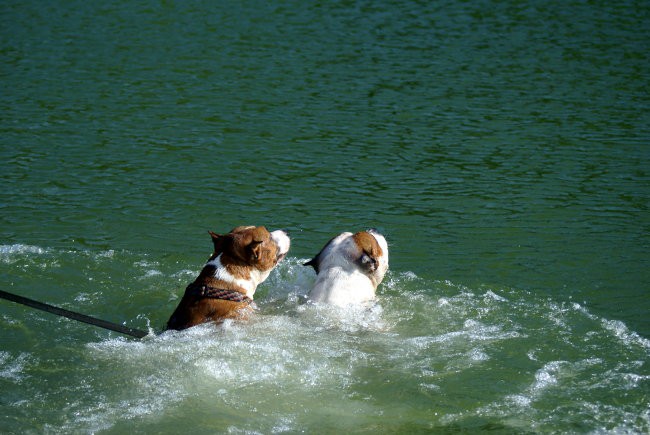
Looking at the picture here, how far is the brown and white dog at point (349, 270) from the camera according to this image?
790cm

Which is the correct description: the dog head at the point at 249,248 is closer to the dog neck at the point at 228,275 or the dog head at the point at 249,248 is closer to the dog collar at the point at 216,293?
the dog neck at the point at 228,275

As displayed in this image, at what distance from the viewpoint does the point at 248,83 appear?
16.6 m

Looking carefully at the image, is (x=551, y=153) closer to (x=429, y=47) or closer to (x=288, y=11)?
(x=429, y=47)

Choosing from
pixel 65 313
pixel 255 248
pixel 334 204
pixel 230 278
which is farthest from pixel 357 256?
pixel 334 204

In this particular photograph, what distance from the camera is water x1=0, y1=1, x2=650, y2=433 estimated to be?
691 centimetres

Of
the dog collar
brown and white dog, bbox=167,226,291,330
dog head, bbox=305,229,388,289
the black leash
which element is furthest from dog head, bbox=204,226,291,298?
the black leash

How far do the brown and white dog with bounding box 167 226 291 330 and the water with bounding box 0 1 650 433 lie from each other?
197 mm

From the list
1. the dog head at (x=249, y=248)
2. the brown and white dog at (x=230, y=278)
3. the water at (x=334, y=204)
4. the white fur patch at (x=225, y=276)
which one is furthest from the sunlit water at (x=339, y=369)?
the dog head at (x=249, y=248)

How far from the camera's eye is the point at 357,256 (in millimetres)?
7973

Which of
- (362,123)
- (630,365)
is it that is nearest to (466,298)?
(630,365)

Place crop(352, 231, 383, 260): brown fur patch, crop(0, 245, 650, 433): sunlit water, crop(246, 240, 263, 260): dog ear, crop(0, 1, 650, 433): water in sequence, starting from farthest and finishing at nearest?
crop(352, 231, 383, 260): brown fur patch, crop(246, 240, 263, 260): dog ear, crop(0, 1, 650, 433): water, crop(0, 245, 650, 433): sunlit water

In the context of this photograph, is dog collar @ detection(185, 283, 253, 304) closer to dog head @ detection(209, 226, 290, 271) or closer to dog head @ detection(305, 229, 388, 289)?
dog head @ detection(209, 226, 290, 271)

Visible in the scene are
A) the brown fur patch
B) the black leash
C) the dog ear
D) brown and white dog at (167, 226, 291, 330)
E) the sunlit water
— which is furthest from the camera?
the brown fur patch

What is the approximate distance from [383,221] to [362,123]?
3937mm
